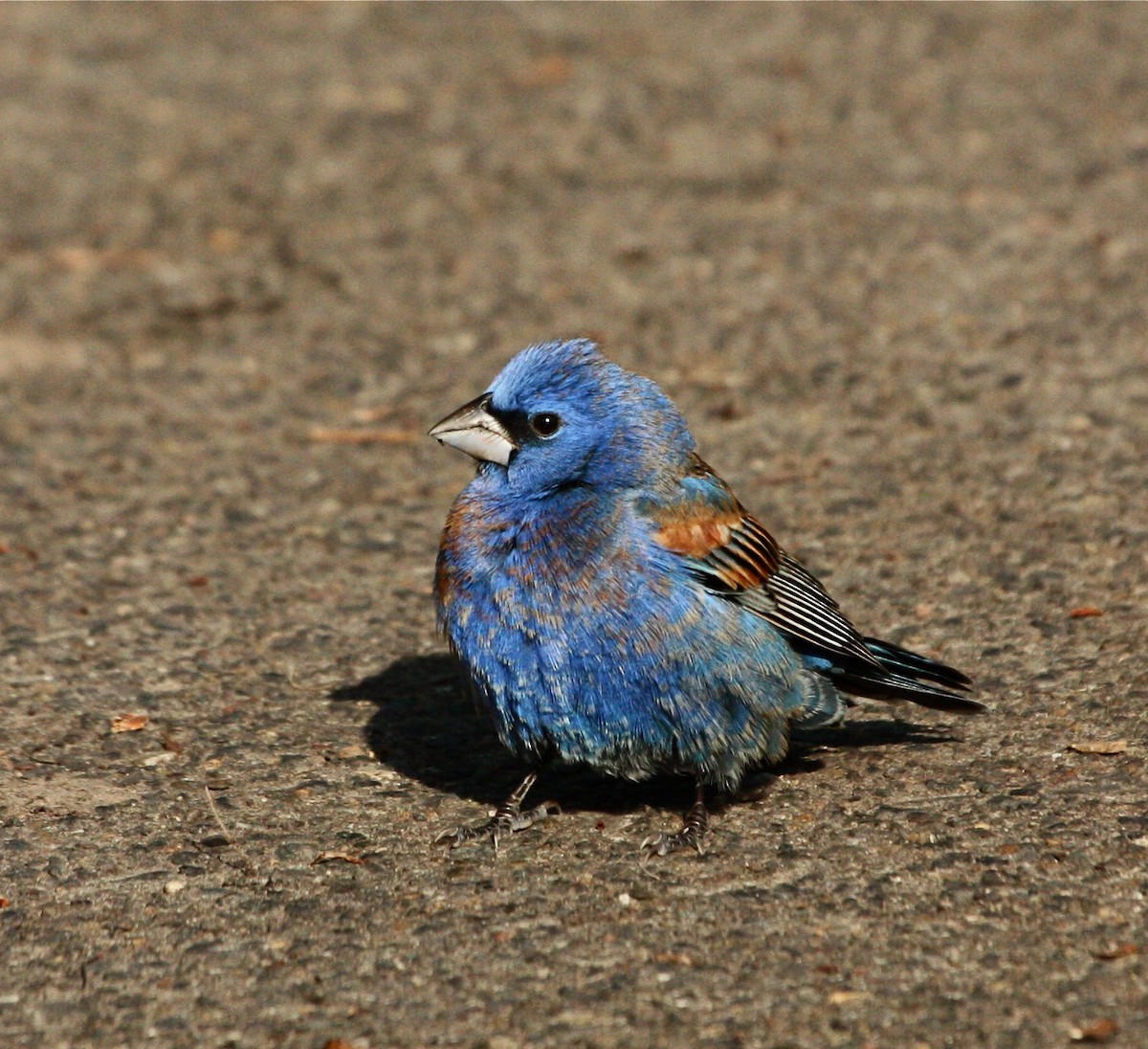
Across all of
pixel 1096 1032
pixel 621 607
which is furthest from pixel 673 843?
pixel 1096 1032

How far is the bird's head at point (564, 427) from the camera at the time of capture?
15.4 feet

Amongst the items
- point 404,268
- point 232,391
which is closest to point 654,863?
point 232,391

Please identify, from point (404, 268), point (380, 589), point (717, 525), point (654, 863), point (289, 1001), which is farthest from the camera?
point (404, 268)

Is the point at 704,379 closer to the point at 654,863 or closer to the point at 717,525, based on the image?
the point at 717,525

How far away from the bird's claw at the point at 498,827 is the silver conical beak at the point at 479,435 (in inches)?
37.9

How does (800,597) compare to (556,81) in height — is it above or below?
below

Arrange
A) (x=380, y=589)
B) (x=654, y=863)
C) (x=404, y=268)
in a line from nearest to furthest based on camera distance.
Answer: (x=654, y=863), (x=380, y=589), (x=404, y=268)

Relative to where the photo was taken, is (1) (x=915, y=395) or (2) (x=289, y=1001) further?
(1) (x=915, y=395)

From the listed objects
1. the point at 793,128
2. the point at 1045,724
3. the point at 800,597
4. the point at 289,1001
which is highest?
the point at 793,128

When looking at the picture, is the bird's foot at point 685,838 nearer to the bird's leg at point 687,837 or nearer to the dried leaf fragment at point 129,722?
the bird's leg at point 687,837

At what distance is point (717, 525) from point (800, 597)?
Answer: 357 mm

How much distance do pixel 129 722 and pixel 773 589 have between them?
6.69 feet

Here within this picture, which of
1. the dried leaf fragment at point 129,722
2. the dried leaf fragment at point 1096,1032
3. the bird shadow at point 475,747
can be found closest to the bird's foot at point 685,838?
the bird shadow at point 475,747

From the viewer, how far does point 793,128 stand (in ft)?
33.5
